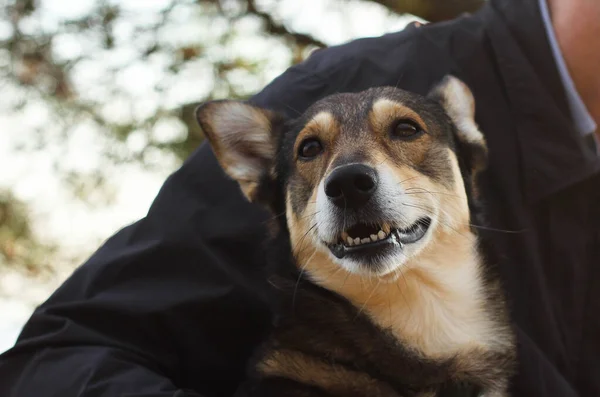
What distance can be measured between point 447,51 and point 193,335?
4.26 feet

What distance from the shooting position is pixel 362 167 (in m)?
1.81

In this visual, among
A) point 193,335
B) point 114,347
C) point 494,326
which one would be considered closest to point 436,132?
point 494,326

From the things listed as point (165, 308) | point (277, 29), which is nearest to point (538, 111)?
point (165, 308)

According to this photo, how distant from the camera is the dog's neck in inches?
77.7

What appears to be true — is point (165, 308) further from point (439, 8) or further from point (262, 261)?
point (439, 8)

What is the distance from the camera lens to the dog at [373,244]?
1.85 metres

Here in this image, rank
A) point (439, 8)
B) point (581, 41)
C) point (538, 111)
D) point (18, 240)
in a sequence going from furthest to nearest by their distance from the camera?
point (18, 240), point (439, 8), point (581, 41), point (538, 111)

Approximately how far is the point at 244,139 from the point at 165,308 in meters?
0.60

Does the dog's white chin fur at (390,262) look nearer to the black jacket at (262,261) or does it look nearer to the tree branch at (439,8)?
the black jacket at (262,261)

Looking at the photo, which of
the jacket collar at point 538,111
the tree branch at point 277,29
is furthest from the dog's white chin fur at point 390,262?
the tree branch at point 277,29

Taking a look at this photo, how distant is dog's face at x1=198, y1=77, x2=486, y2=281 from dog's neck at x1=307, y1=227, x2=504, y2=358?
0.12 feet

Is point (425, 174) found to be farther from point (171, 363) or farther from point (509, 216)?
point (171, 363)

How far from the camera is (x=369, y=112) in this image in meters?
2.06

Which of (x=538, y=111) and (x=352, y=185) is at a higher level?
(x=352, y=185)
